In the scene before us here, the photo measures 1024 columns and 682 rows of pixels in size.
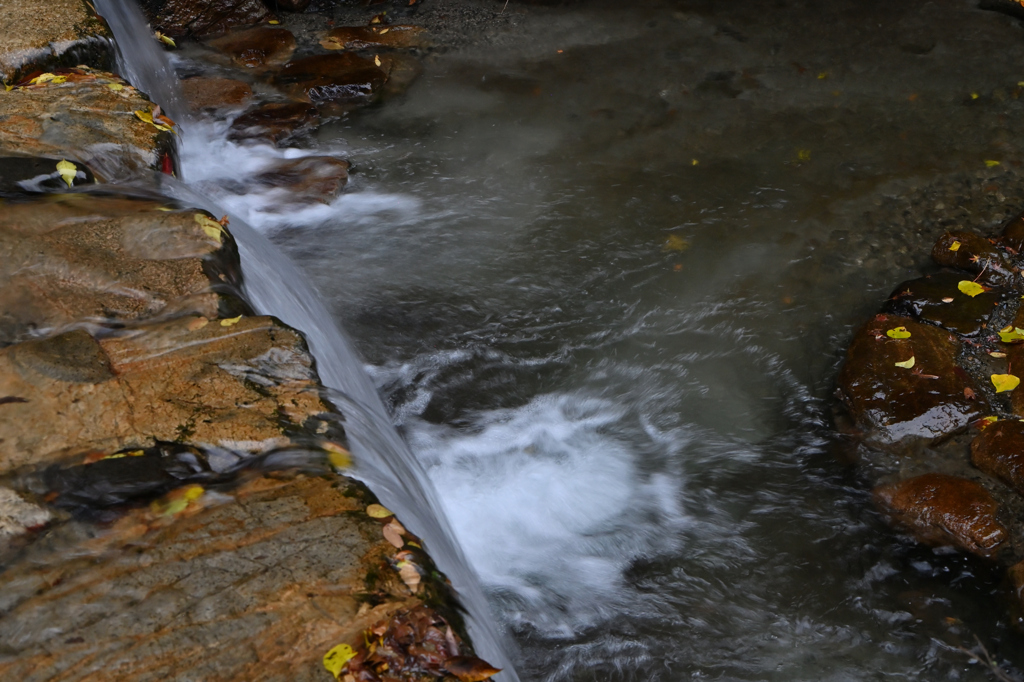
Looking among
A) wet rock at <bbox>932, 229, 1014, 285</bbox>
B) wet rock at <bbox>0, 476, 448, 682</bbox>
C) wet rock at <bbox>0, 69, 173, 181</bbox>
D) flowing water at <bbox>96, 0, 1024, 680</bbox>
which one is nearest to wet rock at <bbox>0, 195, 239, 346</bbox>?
flowing water at <bbox>96, 0, 1024, 680</bbox>

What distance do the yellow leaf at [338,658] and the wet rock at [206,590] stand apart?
0.02 metres

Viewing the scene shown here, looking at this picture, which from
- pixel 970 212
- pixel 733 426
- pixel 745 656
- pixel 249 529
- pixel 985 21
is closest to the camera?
pixel 249 529

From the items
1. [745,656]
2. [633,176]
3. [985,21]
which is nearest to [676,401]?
[745,656]

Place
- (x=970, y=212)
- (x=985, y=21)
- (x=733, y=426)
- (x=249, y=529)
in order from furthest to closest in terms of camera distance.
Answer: (x=985, y=21) → (x=970, y=212) → (x=733, y=426) → (x=249, y=529)

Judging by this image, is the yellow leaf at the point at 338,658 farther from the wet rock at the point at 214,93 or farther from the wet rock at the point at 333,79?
the wet rock at the point at 214,93

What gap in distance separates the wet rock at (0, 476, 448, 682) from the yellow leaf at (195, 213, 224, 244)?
1.40 m

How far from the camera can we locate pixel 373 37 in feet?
26.8

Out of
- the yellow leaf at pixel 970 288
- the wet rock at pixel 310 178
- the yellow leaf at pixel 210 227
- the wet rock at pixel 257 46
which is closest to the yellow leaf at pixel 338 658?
the yellow leaf at pixel 210 227

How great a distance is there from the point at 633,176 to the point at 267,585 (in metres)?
4.74

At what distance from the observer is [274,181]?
6.37 metres

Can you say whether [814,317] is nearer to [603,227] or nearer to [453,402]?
[603,227]

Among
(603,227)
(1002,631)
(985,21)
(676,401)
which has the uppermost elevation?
(985,21)

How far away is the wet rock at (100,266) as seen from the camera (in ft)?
10.7

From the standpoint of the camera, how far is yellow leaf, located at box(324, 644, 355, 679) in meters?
2.12
